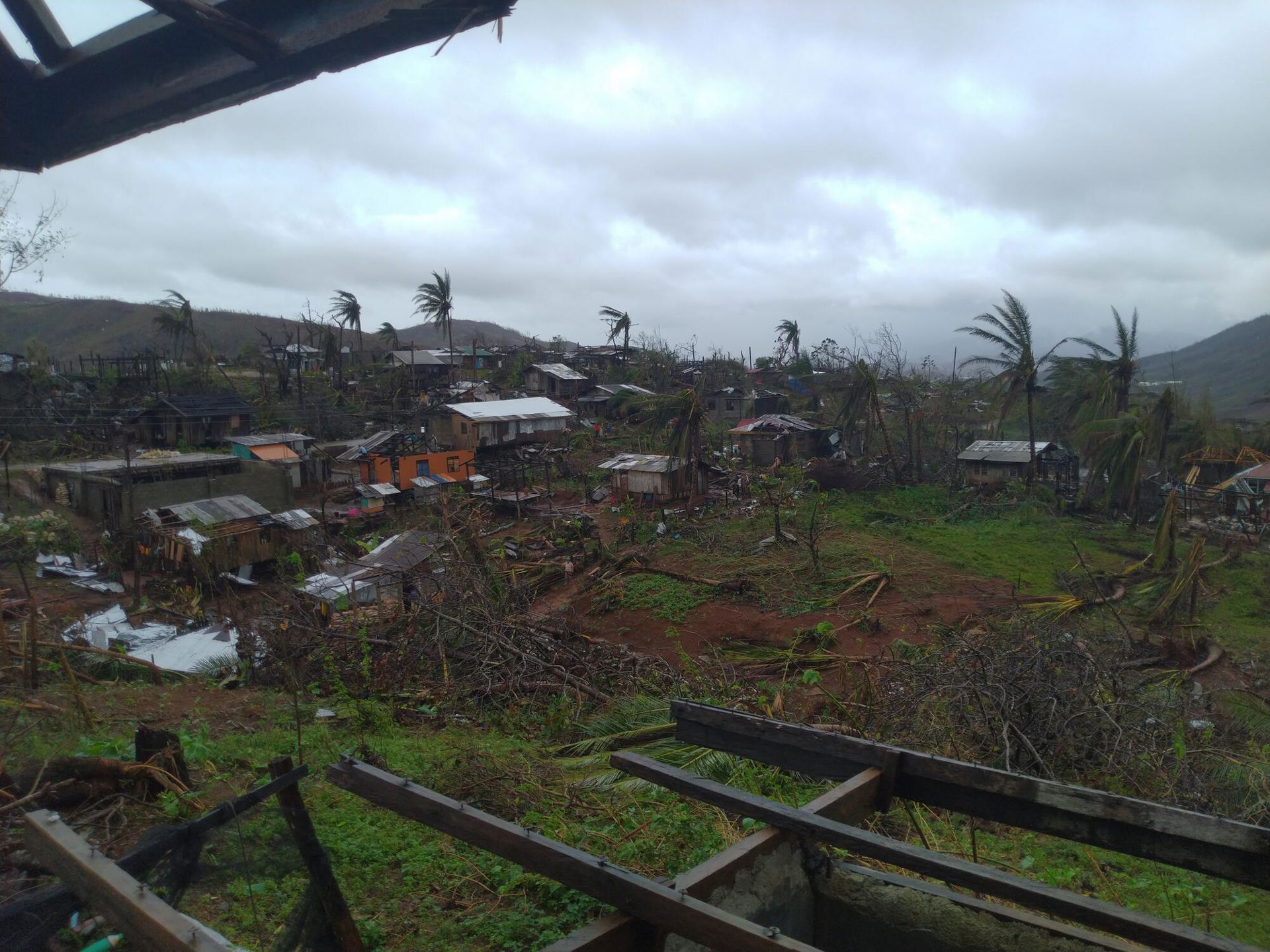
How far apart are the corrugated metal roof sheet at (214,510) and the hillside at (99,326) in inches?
1570

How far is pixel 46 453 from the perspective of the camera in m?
24.8

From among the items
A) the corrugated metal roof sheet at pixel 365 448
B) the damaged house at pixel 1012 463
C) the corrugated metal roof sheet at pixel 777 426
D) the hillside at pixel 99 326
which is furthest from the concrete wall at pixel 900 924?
the hillside at pixel 99 326

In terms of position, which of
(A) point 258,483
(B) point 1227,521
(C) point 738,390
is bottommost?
(B) point 1227,521

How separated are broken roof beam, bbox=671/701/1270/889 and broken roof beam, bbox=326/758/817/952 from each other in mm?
1048

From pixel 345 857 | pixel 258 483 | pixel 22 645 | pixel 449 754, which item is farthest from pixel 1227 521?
pixel 258 483

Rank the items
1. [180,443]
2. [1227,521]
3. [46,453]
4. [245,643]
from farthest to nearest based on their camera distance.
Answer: [180,443] → [46,453] → [1227,521] → [245,643]

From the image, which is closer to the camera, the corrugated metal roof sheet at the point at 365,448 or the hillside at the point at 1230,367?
the corrugated metal roof sheet at the point at 365,448

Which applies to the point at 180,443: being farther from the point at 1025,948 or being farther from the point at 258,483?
the point at 1025,948

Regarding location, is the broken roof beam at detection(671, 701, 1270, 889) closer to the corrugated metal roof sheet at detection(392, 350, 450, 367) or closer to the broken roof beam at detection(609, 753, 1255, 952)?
the broken roof beam at detection(609, 753, 1255, 952)

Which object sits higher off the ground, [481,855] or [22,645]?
[22,645]

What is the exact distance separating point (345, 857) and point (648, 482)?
62.3ft

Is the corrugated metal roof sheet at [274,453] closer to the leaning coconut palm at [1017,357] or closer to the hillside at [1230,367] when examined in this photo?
the leaning coconut palm at [1017,357]

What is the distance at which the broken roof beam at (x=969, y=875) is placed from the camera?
2.10m

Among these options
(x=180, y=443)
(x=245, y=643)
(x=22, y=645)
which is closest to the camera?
(x=22, y=645)
